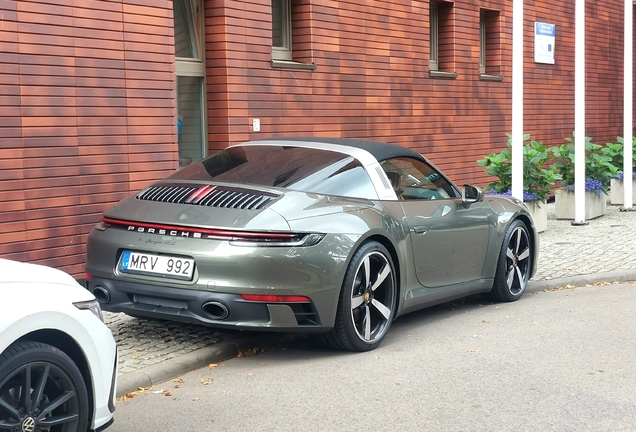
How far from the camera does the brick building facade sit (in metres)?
8.93

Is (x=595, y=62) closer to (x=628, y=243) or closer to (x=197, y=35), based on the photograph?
(x=628, y=243)

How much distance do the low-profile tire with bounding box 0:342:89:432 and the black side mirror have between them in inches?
177

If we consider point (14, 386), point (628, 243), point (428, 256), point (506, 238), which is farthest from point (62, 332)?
point (628, 243)

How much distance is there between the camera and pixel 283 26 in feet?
42.4

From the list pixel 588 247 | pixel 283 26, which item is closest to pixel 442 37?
pixel 283 26

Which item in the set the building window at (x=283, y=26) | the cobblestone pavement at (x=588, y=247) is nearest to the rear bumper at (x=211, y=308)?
the cobblestone pavement at (x=588, y=247)

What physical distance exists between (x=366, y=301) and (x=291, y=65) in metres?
6.53

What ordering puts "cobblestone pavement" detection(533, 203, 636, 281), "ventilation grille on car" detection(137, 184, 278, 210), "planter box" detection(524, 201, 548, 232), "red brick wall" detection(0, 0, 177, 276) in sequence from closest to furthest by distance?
1. "ventilation grille on car" detection(137, 184, 278, 210)
2. "red brick wall" detection(0, 0, 177, 276)
3. "cobblestone pavement" detection(533, 203, 636, 281)
4. "planter box" detection(524, 201, 548, 232)

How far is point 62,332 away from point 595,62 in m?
19.5

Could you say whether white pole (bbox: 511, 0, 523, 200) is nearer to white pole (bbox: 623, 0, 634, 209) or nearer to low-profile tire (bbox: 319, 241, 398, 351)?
white pole (bbox: 623, 0, 634, 209)

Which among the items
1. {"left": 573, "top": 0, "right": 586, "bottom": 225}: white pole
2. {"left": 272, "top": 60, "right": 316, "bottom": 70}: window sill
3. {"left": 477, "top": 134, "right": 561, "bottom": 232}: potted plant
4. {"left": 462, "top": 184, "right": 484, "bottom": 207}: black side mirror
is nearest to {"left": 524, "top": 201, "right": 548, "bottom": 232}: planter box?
{"left": 477, "top": 134, "right": 561, "bottom": 232}: potted plant

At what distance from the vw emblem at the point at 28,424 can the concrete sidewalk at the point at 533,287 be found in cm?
169

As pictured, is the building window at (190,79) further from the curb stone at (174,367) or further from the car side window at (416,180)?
the curb stone at (174,367)

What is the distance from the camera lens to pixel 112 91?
383 inches
